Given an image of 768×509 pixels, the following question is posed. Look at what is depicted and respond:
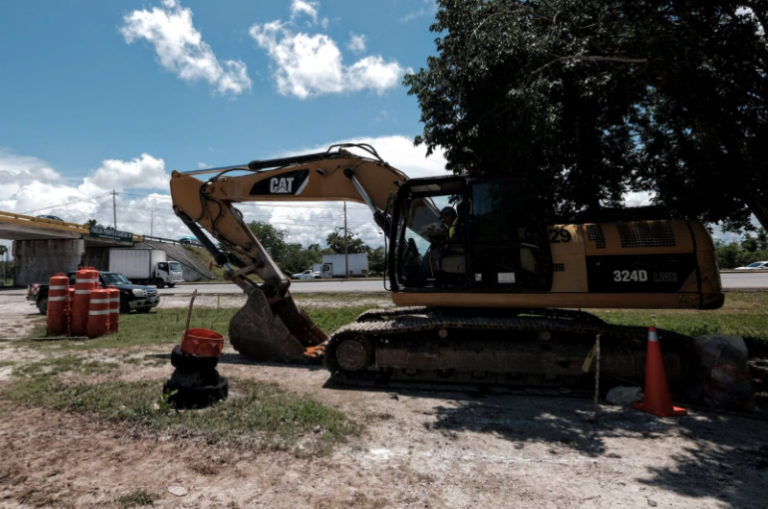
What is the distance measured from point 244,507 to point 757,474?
12.0ft

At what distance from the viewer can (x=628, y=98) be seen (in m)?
7.75

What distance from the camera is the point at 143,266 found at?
34906 mm

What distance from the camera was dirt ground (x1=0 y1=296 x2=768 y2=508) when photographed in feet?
9.81

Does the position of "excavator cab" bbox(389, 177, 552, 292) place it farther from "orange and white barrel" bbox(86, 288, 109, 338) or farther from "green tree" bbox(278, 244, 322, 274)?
"green tree" bbox(278, 244, 322, 274)

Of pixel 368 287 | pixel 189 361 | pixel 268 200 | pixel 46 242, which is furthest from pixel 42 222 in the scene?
pixel 189 361

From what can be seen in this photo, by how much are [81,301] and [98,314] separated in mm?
571

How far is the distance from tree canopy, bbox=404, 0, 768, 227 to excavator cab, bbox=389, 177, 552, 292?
399 millimetres

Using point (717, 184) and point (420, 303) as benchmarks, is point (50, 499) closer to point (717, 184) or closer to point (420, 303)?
point (420, 303)

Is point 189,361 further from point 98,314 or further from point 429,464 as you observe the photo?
point 98,314

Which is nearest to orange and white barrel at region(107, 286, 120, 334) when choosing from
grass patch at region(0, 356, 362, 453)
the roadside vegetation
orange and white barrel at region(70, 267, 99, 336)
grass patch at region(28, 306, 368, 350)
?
grass patch at region(28, 306, 368, 350)

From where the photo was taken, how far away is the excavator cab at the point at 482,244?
5.57 metres

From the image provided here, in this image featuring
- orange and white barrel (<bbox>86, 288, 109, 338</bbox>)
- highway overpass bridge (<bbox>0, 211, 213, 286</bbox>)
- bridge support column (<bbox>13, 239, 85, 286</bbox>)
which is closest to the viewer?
orange and white barrel (<bbox>86, 288, 109, 338</bbox>)

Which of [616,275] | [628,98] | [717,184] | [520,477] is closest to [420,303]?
[616,275]

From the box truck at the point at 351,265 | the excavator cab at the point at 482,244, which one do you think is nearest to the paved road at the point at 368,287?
the excavator cab at the point at 482,244
